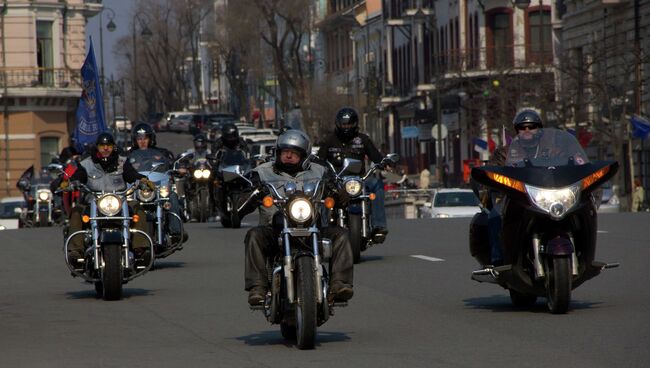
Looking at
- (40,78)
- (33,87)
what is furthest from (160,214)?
(40,78)

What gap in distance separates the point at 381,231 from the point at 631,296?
564 cm

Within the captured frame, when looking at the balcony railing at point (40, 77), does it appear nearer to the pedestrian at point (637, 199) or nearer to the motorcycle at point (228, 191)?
the pedestrian at point (637, 199)

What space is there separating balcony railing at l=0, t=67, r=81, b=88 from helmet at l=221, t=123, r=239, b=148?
165 feet

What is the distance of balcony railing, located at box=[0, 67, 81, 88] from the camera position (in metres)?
81.3

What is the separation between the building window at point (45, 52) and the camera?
269 feet

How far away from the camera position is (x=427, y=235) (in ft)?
88.4

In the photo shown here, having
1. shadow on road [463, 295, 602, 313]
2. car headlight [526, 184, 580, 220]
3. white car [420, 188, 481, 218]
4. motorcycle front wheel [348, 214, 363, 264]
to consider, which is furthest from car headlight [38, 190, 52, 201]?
car headlight [526, 184, 580, 220]

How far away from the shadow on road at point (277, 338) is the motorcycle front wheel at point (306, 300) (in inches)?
21.8

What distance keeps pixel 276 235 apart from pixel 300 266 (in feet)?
2.17

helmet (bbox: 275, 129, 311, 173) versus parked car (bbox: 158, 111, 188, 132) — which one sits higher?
parked car (bbox: 158, 111, 188, 132)

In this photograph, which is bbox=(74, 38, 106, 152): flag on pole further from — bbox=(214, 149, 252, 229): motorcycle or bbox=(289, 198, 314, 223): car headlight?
bbox=(289, 198, 314, 223): car headlight

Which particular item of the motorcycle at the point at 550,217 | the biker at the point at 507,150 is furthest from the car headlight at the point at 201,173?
the motorcycle at the point at 550,217

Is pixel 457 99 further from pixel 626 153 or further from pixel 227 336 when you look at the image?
pixel 227 336

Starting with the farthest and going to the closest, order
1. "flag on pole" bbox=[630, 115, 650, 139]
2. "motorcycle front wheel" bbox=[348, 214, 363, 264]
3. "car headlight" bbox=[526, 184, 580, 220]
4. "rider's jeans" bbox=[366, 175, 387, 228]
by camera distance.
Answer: "flag on pole" bbox=[630, 115, 650, 139]
"rider's jeans" bbox=[366, 175, 387, 228]
"motorcycle front wheel" bbox=[348, 214, 363, 264]
"car headlight" bbox=[526, 184, 580, 220]
